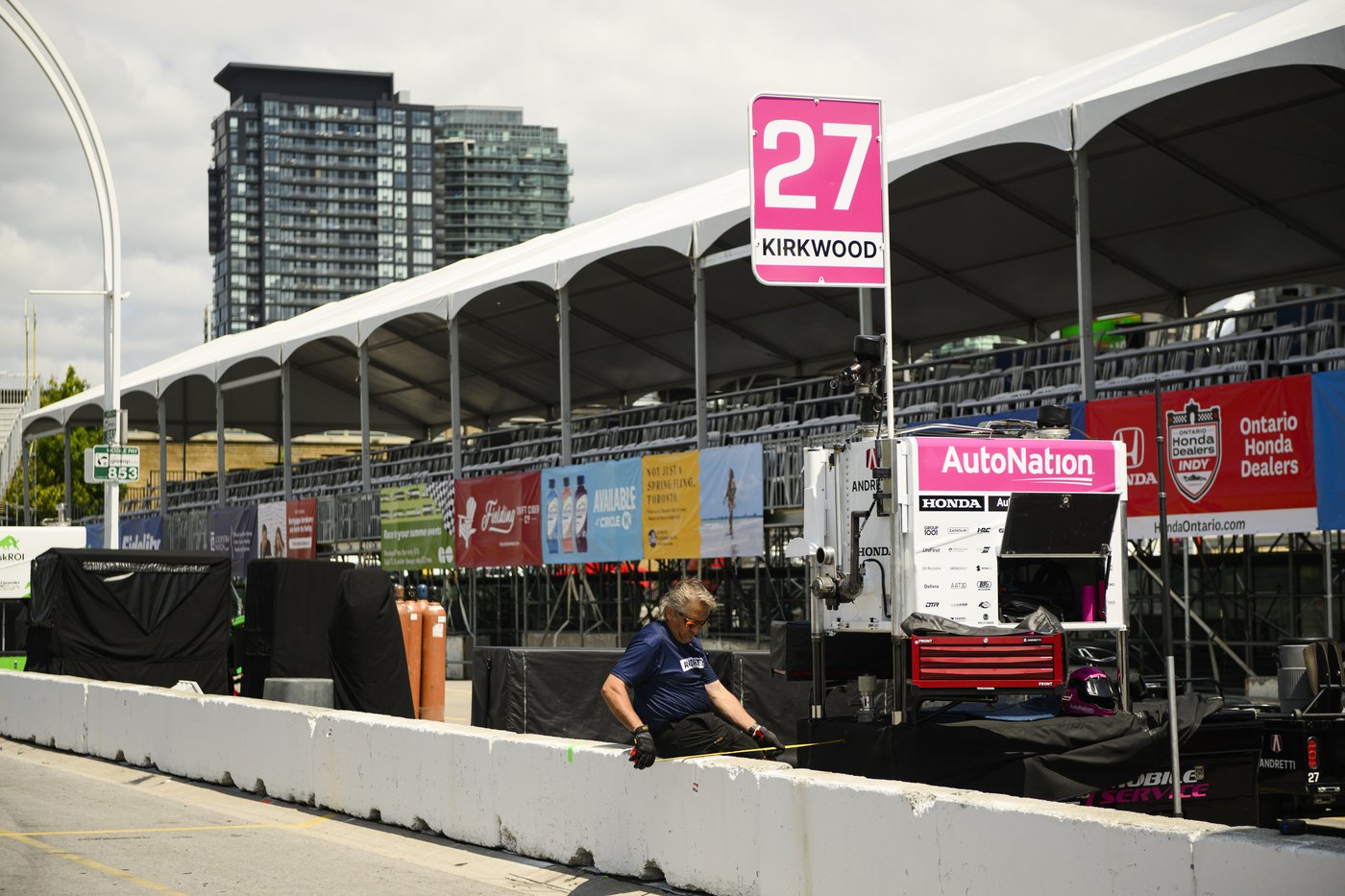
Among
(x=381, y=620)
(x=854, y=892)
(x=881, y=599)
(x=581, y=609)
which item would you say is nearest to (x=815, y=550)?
(x=881, y=599)

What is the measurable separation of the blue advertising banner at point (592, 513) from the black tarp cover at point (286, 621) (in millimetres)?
5164

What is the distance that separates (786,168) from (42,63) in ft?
49.2

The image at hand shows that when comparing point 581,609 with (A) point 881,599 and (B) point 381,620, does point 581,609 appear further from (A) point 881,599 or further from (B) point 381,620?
(A) point 881,599

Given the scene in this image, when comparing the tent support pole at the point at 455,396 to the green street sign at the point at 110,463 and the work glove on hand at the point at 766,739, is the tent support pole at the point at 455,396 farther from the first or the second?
the work glove on hand at the point at 766,739

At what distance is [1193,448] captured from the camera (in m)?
16.8

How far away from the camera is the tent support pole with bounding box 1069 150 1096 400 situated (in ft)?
57.8

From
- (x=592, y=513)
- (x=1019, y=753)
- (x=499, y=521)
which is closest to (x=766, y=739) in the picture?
(x=1019, y=753)

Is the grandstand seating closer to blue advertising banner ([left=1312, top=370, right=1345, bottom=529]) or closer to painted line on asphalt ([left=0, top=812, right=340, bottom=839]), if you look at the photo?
blue advertising banner ([left=1312, top=370, right=1345, bottom=529])

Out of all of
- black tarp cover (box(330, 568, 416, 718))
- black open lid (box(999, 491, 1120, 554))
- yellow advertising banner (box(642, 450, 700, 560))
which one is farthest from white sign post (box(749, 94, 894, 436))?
yellow advertising banner (box(642, 450, 700, 560))

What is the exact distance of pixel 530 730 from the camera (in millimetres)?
16422

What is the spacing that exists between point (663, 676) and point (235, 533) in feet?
101

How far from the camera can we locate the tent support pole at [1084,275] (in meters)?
17.6

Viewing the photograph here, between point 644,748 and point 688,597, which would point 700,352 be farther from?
point 644,748

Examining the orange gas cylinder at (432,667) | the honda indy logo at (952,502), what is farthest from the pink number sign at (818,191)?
the orange gas cylinder at (432,667)
